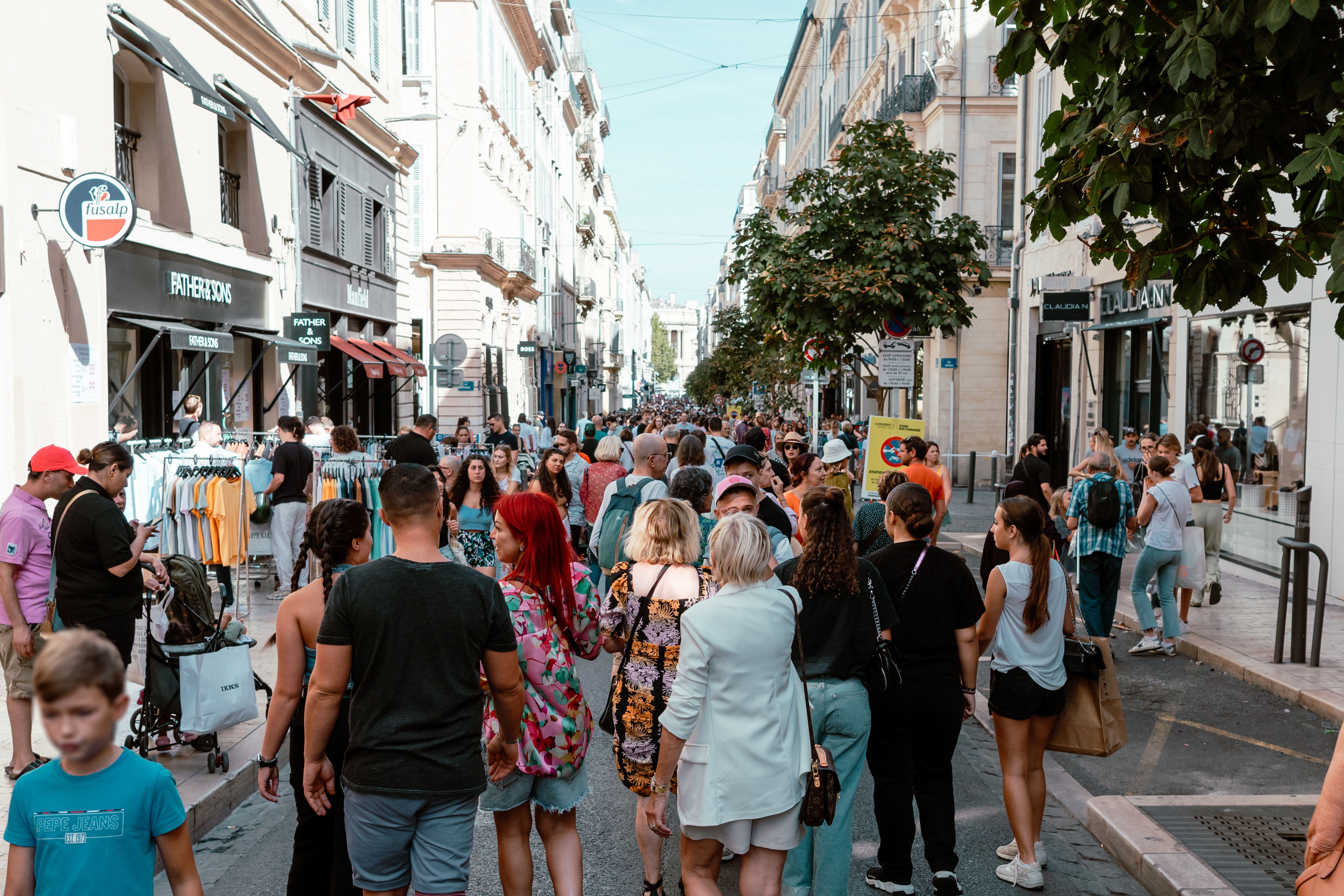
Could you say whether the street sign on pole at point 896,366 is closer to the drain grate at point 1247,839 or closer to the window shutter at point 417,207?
the drain grate at point 1247,839

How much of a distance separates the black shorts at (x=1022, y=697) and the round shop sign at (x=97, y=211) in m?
9.30

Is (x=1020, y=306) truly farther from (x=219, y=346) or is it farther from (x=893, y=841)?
(x=893, y=841)

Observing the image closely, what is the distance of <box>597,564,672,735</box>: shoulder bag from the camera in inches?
190

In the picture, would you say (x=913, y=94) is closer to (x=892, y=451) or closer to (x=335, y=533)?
(x=892, y=451)

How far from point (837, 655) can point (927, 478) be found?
5786 millimetres

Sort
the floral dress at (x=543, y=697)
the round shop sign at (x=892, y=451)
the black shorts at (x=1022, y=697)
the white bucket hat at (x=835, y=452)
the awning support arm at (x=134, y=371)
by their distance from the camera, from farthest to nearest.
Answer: the round shop sign at (x=892, y=451) < the awning support arm at (x=134, y=371) < the white bucket hat at (x=835, y=452) < the black shorts at (x=1022, y=697) < the floral dress at (x=543, y=697)

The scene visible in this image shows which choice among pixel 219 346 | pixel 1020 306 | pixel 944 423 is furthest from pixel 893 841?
pixel 944 423

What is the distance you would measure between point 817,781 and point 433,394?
29.2 meters

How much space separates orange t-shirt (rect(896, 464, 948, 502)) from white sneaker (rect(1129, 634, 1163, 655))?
217 cm

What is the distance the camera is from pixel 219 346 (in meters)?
14.0

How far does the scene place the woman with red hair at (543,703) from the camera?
14.8 ft

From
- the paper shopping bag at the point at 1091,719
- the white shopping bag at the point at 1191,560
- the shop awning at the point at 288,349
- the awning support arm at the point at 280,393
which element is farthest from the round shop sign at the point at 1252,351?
the awning support arm at the point at 280,393

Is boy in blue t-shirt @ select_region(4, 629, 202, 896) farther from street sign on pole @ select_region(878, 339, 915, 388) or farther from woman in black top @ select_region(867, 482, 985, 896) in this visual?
street sign on pole @ select_region(878, 339, 915, 388)

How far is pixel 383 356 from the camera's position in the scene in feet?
79.5
